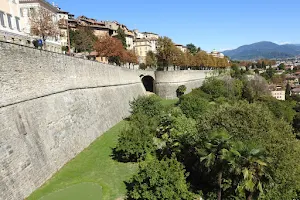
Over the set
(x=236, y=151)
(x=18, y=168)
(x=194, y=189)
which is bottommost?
(x=194, y=189)

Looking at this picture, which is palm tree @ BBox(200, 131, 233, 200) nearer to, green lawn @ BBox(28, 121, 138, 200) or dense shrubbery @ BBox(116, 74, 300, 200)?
dense shrubbery @ BBox(116, 74, 300, 200)

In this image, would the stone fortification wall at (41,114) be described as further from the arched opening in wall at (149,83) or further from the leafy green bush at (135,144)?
the arched opening in wall at (149,83)

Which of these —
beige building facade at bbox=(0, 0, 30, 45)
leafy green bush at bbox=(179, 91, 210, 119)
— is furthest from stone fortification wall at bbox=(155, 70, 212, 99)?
beige building facade at bbox=(0, 0, 30, 45)

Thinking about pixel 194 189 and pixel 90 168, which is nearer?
pixel 194 189

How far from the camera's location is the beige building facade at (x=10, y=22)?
27927mm

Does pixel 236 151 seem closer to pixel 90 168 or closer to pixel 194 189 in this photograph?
pixel 194 189

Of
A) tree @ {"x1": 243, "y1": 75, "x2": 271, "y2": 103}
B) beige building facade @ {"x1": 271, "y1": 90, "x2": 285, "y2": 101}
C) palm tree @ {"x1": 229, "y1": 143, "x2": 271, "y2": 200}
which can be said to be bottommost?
beige building facade @ {"x1": 271, "y1": 90, "x2": 285, "y2": 101}

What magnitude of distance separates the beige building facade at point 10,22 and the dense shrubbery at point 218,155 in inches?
681

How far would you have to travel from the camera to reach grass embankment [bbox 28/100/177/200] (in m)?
13.9

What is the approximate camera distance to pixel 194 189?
15617mm

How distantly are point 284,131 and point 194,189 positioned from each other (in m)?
7.30

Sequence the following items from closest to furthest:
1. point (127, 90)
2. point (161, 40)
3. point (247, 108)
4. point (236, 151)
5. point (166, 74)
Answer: point (236, 151), point (247, 108), point (127, 90), point (166, 74), point (161, 40)

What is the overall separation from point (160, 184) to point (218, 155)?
3.19 m

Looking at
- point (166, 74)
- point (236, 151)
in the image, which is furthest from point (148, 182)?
point (166, 74)
